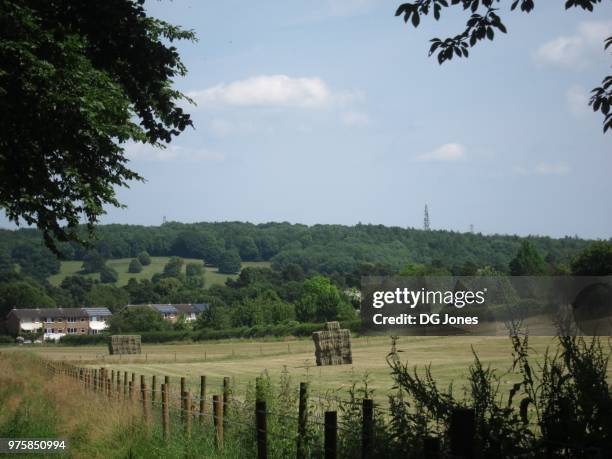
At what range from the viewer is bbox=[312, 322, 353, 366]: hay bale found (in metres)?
51.3

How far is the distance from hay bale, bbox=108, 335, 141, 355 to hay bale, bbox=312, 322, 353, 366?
20.8m

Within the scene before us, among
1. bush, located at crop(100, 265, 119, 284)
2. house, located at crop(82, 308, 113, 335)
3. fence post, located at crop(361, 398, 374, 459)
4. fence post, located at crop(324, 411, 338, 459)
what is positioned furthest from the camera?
bush, located at crop(100, 265, 119, 284)

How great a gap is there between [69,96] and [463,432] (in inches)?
492

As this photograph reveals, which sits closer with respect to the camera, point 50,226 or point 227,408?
point 227,408

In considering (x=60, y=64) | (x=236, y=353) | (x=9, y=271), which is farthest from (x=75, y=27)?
(x=9, y=271)

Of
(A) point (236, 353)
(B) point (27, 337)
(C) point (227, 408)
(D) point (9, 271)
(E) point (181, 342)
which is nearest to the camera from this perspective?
(C) point (227, 408)

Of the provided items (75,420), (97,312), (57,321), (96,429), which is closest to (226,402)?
(96,429)

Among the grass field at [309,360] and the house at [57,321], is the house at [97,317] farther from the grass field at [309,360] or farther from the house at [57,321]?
the grass field at [309,360]

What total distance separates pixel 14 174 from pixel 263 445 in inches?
354

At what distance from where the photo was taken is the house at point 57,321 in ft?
458

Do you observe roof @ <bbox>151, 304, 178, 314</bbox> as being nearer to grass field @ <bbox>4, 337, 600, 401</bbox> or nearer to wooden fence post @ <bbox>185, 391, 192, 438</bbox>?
grass field @ <bbox>4, 337, 600, 401</bbox>

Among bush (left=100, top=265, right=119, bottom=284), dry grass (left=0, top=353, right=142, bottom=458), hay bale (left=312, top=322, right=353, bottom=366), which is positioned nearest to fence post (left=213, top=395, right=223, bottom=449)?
dry grass (left=0, top=353, right=142, bottom=458)

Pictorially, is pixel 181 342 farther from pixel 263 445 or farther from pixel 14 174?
pixel 263 445

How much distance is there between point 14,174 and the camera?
1538cm
